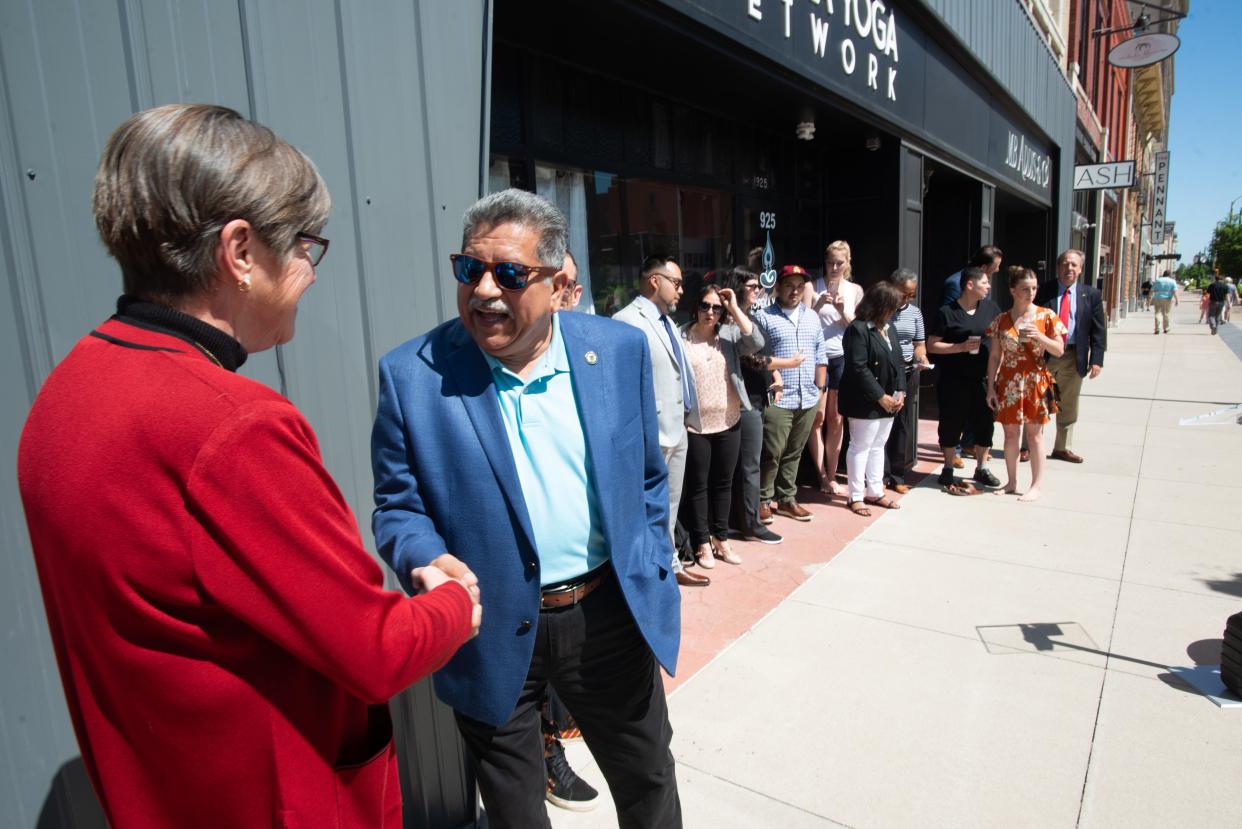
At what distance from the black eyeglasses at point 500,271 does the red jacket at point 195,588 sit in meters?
0.80

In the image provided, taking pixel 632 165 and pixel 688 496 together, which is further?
pixel 632 165

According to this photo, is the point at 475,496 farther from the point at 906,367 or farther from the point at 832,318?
the point at 906,367

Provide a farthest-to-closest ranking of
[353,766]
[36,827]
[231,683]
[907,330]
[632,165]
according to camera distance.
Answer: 1. [907,330]
2. [632,165]
3. [36,827]
4. [353,766]
5. [231,683]

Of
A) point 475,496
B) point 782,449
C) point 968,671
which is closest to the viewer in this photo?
point 475,496

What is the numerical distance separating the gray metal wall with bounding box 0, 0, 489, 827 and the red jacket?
72 centimetres

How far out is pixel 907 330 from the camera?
603 centimetres

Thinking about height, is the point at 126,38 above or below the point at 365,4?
below

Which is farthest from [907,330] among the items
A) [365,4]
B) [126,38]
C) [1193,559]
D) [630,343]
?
[126,38]

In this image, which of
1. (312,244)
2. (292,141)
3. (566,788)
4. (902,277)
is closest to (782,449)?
(902,277)

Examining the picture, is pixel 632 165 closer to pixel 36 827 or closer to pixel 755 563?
pixel 755 563

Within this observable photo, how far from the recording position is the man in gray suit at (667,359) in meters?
3.74

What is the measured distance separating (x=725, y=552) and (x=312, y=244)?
3.91 meters

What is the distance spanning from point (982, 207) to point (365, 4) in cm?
807

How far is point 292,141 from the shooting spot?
75.1 inches
